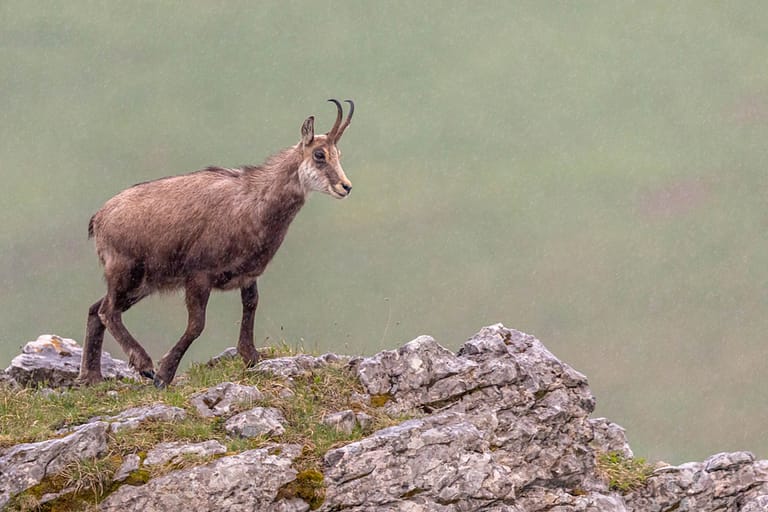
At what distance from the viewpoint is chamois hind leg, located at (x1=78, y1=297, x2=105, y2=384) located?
19422 mm

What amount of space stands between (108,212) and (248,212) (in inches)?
112

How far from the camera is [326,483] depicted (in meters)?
14.2

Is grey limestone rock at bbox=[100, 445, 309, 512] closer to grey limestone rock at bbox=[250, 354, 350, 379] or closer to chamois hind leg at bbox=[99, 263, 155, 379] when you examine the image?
grey limestone rock at bbox=[250, 354, 350, 379]

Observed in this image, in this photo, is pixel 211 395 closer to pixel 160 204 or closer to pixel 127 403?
pixel 127 403

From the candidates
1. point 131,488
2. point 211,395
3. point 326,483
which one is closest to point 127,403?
point 211,395

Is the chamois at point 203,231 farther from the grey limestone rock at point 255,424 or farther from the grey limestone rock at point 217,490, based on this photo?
the grey limestone rock at point 217,490

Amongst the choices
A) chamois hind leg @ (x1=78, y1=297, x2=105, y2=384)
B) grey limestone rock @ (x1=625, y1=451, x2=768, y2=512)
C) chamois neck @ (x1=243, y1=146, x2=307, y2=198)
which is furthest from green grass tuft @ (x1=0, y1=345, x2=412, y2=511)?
grey limestone rock @ (x1=625, y1=451, x2=768, y2=512)

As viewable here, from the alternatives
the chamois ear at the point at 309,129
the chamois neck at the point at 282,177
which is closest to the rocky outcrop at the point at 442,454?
the chamois neck at the point at 282,177

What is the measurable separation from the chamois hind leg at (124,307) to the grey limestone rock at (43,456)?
3938 mm

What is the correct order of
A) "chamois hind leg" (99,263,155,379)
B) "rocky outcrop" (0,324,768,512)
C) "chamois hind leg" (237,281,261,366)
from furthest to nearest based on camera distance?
1. "chamois hind leg" (237,281,261,366)
2. "chamois hind leg" (99,263,155,379)
3. "rocky outcrop" (0,324,768,512)

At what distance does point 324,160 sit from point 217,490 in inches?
239

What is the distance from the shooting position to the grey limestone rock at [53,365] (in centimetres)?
1947

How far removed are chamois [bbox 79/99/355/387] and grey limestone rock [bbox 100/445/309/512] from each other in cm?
407

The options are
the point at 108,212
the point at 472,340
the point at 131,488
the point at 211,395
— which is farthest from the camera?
the point at 108,212
